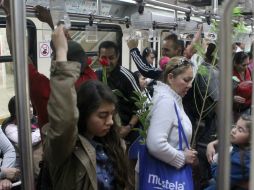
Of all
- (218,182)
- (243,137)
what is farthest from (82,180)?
(243,137)

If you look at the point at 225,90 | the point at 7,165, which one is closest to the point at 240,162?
the point at 225,90

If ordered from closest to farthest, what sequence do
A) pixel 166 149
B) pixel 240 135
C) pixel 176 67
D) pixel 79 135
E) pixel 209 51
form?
pixel 79 135
pixel 240 135
pixel 166 149
pixel 176 67
pixel 209 51

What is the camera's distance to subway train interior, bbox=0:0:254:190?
2.44ft

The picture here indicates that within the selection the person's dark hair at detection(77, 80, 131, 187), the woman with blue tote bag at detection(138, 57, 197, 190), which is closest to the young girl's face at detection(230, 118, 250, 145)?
the woman with blue tote bag at detection(138, 57, 197, 190)

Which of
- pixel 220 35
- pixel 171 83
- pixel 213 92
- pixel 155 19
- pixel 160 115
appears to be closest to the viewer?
pixel 220 35

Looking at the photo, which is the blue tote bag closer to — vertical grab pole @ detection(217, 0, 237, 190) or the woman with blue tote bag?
the woman with blue tote bag

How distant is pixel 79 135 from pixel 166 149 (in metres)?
0.70

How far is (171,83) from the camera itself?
206 centimetres

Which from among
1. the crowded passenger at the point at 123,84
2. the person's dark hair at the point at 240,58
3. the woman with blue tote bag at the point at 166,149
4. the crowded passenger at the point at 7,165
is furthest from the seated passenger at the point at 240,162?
the person's dark hair at the point at 240,58

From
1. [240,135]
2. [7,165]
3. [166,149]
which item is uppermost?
[240,135]

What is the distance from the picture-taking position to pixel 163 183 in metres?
1.85

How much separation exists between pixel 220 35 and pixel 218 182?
35 cm

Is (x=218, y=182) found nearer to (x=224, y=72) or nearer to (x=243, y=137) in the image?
(x=224, y=72)

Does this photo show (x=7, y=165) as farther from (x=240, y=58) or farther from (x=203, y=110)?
(x=240, y=58)
